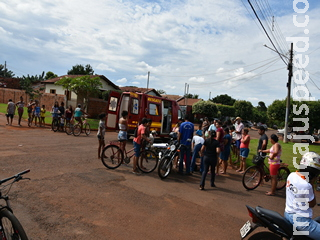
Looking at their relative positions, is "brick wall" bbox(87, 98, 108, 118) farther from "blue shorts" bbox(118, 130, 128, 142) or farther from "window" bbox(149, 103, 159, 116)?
"blue shorts" bbox(118, 130, 128, 142)

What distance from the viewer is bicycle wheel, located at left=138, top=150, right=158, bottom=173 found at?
7871 millimetres

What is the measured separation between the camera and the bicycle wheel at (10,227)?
2.77m

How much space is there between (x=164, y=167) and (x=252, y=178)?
2.59 m

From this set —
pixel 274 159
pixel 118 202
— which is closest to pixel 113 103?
pixel 118 202

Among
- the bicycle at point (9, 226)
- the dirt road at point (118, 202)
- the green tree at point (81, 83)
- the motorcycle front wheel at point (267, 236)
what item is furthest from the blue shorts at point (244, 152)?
the green tree at point (81, 83)

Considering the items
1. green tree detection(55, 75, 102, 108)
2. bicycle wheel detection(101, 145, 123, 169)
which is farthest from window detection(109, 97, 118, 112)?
green tree detection(55, 75, 102, 108)

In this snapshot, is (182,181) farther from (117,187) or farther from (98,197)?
(98,197)

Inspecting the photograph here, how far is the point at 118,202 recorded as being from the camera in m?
5.24

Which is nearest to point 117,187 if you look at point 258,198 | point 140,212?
point 140,212

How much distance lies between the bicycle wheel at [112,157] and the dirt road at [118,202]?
0.20m

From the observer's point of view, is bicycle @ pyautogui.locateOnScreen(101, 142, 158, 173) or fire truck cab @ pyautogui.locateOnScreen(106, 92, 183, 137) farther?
fire truck cab @ pyautogui.locateOnScreen(106, 92, 183, 137)

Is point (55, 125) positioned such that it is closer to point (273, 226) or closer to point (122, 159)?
point (122, 159)

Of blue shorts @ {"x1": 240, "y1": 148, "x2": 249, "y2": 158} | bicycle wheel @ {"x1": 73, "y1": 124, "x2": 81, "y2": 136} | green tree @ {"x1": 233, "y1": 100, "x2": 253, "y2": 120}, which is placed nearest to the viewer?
blue shorts @ {"x1": 240, "y1": 148, "x2": 249, "y2": 158}

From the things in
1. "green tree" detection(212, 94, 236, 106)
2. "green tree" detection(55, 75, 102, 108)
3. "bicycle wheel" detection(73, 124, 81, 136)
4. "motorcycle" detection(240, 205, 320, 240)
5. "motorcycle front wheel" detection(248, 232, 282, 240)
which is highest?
"green tree" detection(212, 94, 236, 106)
